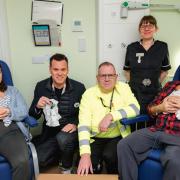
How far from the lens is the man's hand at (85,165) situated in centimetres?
171

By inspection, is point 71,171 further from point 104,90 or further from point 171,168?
point 171,168

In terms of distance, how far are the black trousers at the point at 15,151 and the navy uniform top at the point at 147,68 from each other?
1.13m

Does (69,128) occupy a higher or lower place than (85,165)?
higher

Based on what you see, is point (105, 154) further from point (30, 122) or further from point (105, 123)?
point (30, 122)

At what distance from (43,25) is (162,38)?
1.29m

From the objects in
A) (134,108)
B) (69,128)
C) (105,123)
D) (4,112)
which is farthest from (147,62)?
(4,112)

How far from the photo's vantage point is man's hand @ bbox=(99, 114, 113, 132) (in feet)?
6.23

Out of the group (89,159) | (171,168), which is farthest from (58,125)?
(171,168)

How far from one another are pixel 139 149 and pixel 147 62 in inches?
35.8

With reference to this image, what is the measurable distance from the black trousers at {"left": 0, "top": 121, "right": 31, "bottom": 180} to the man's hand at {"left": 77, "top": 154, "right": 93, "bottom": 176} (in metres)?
0.38

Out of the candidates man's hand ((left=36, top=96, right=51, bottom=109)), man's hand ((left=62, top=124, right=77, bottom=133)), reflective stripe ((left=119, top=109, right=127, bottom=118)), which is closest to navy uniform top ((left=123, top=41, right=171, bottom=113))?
reflective stripe ((left=119, top=109, right=127, bottom=118))

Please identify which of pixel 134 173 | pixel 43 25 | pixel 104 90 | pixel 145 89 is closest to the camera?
pixel 134 173

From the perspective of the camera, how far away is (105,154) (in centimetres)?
195

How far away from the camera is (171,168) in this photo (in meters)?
1.61
